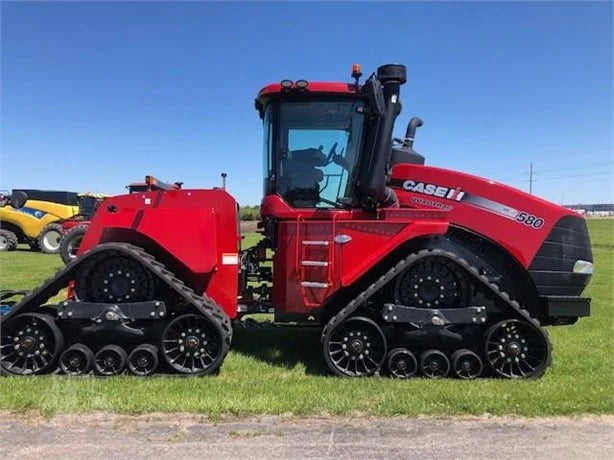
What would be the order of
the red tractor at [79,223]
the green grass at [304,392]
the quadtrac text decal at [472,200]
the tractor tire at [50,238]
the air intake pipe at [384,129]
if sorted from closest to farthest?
the green grass at [304,392]
the air intake pipe at [384,129]
the quadtrac text decal at [472,200]
the red tractor at [79,223]
the tractor tire at [50,238]

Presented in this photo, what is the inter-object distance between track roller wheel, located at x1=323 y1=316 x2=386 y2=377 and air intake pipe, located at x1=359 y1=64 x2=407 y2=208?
1.25 metres

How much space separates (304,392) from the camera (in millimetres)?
4957

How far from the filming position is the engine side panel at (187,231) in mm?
5609

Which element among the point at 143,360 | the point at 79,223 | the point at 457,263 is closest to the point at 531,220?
the point at 457,263

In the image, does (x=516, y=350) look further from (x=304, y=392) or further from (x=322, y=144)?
(x=322, y=144)

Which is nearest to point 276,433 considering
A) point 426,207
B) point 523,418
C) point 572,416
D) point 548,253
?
point 523,418

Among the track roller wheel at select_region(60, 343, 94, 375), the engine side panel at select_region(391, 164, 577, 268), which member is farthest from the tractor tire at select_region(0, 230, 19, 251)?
the engine side panel at select_region(391, 164, 577, 268)

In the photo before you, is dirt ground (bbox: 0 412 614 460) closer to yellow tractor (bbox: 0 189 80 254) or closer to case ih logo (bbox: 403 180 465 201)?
case ih logo (bbox: 403 180 465 201)

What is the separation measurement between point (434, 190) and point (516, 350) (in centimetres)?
169

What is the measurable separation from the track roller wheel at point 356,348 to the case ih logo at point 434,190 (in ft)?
4.65

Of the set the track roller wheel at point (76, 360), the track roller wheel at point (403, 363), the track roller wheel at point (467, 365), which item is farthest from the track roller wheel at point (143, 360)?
the track roller wheel at point (467, 365)

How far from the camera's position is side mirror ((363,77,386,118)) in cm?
541

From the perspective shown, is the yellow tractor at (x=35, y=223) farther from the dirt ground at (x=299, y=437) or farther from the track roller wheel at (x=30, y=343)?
the dirt ground at (x=299, y=437)

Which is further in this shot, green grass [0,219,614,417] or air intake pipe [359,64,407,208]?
air intake pipe [359,64,407,208]
